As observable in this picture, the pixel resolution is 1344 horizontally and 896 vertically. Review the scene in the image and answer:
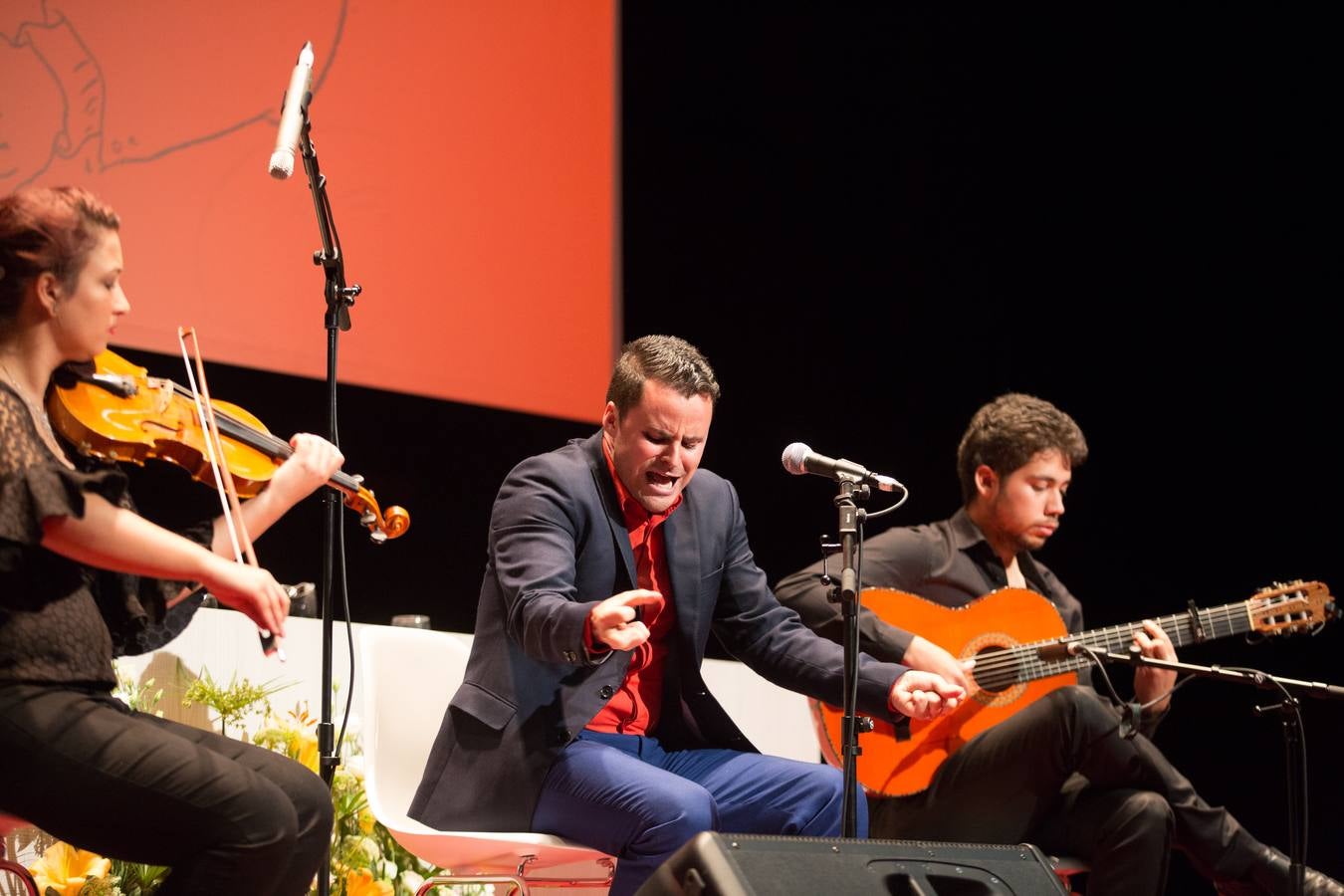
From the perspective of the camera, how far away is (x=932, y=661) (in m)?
3.49

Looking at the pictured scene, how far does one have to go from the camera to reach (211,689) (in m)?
3.10

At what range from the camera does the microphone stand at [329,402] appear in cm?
284

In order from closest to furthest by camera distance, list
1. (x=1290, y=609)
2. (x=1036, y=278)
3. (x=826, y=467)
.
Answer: (x=826, y=467) < (x=1290, y=609) < (x=1036, y=278)

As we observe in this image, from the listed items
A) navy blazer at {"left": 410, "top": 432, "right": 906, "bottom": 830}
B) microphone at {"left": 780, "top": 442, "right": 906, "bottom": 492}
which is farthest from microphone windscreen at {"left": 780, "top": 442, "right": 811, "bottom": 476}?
navy blazer at {"left": 410, "top": 432, "right": 906, "bottom": 830}

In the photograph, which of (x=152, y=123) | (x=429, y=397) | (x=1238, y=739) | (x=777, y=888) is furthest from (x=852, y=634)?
(x=1238, y=739)

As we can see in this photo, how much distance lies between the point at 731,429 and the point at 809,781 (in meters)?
2.81

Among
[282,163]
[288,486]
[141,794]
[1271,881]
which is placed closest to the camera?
[141,794]

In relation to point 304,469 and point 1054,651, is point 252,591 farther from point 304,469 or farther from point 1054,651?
point 1054,651

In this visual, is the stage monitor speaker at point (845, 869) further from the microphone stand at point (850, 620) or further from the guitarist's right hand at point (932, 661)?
the guitarist's right hand at point (932, 661)

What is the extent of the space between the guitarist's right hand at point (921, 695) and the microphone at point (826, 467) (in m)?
0.45

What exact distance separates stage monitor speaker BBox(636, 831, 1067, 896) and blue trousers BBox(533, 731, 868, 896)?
0.42 metres

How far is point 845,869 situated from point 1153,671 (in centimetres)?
192

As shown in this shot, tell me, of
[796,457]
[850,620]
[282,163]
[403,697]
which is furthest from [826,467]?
[282,163]

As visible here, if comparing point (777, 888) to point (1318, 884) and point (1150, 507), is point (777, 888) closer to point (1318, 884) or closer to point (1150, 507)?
point (1318, 884)
